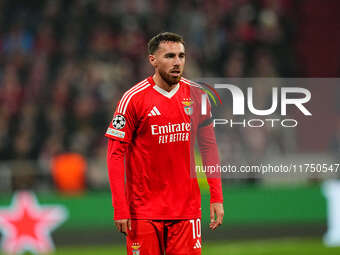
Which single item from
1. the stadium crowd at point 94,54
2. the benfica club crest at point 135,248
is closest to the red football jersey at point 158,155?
the benfica club crest at point 135,248

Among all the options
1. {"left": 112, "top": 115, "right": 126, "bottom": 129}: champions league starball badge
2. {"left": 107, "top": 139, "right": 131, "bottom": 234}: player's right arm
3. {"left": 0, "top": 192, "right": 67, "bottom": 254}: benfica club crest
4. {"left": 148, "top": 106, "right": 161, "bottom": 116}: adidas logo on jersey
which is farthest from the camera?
{"left": 0, "top": 192, "right": 67, "bottom": 254}: benfica club crest

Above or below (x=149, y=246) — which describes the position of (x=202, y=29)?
above

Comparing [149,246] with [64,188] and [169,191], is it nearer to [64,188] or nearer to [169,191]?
[169,191]

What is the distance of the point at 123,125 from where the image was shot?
17.4 ft

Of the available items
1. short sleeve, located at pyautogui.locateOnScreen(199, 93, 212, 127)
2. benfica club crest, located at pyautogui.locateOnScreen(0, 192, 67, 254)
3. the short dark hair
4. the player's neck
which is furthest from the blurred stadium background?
the short dark hair

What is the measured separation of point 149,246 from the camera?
537cm

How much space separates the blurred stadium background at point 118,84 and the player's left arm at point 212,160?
2262mm

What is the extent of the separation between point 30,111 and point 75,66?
1436mm

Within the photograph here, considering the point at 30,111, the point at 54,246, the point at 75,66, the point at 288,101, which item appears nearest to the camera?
the point at 288,101

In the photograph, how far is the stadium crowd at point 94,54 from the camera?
12.1 metres

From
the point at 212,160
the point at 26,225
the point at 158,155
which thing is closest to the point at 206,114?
the point at 212,160

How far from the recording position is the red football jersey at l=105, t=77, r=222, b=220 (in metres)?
5.40

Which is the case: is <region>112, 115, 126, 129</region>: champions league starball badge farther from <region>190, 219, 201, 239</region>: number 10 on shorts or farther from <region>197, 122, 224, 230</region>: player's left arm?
<region>190, 219, 201, 239</region>: number 10 on shorts

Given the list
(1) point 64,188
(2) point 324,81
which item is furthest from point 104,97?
(2) point 324,81
